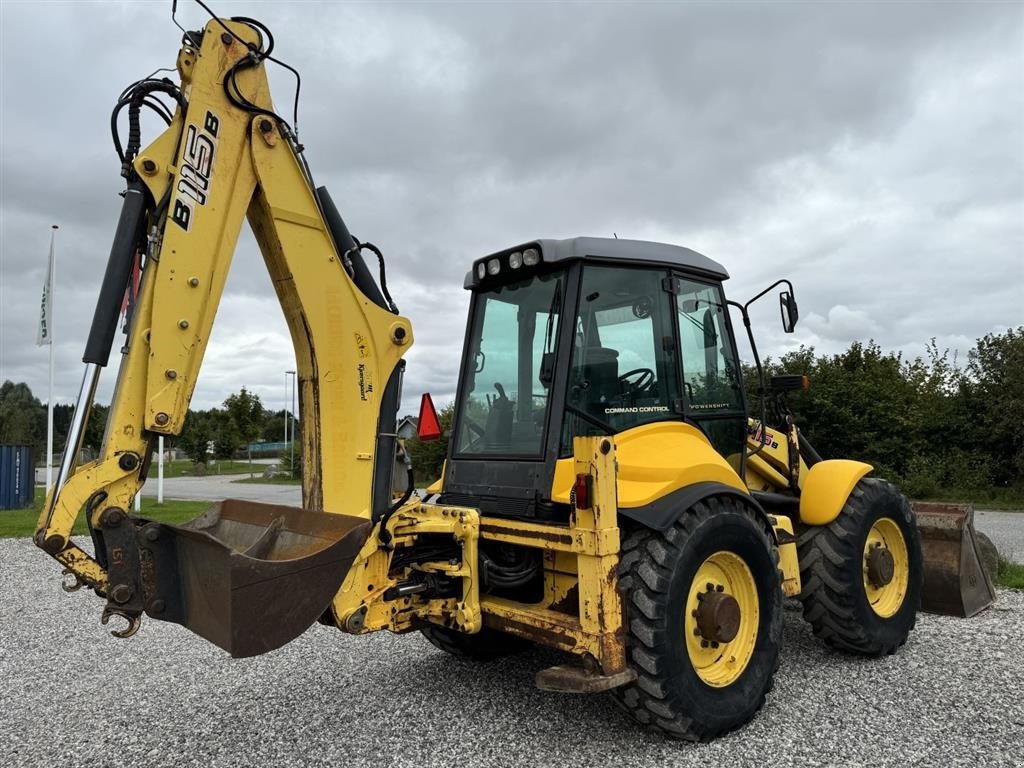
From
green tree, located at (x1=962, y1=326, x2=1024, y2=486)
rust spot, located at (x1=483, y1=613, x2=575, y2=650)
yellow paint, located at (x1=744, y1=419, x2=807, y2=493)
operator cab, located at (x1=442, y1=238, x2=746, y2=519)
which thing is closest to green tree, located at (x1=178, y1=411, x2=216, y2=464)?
green tree, located at (x1=962, y1=326, x2=1024, y2=486)

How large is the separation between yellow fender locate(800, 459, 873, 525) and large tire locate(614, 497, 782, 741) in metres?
1.05

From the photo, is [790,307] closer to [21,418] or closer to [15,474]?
[15,474]

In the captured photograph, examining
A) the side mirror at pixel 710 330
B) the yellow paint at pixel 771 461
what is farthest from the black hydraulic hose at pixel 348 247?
the yellow paint at pixel 771 461

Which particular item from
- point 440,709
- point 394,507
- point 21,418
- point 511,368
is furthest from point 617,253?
point 21,418

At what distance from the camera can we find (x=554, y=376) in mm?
4043

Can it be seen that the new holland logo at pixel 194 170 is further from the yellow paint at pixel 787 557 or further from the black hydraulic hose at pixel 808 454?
the black hydraulic hose at pixel 808 454

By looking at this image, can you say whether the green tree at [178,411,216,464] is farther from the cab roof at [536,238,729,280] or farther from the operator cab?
the cab roof at [536,238,729,280]

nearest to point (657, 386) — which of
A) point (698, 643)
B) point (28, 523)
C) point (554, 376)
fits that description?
point (554, 376)

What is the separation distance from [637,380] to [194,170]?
99.1 inches

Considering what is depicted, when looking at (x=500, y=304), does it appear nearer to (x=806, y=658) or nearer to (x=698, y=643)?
(x=698, y=643)

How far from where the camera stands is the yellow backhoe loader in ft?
10.7

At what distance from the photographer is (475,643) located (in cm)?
491

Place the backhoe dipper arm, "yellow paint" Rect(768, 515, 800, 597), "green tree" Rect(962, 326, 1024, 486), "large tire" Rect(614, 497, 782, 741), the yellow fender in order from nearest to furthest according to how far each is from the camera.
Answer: the backhoe dipper arm, "large tire" Rect(614, 497, 782, 741), "yellow paint" Rect(768, 515, 800, 597), the yellow fender, "green tree" Rect(962, 326, 1024, 486)

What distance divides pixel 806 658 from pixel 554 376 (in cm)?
272
